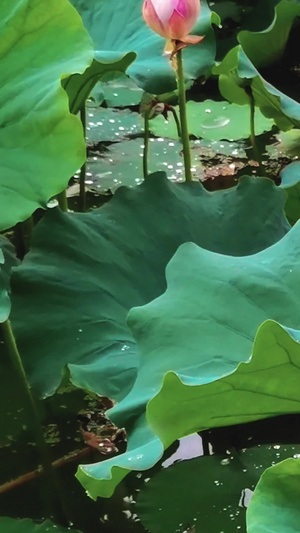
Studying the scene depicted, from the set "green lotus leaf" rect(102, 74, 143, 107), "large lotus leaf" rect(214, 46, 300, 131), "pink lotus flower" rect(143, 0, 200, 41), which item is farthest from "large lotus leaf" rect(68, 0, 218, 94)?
"green lotus leaf" rect(102, 74, 143, 107)

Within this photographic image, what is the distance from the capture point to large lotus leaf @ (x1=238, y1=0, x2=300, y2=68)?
168 cm

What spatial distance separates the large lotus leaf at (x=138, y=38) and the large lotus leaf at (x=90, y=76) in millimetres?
81

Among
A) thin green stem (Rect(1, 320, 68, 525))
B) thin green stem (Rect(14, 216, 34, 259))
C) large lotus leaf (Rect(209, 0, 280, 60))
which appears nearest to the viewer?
thin green stem (Rect(1, 320, 68, 525))

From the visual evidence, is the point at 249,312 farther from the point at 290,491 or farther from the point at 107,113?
the point at 107,113

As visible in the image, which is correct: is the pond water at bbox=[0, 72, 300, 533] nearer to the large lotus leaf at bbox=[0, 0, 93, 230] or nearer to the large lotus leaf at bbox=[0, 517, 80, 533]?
the large lotus leaf at bbox=[0, 517, 80, 533]

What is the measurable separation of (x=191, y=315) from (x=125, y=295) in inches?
9.6

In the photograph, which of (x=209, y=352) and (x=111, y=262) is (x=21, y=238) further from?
(x=209, y=352)

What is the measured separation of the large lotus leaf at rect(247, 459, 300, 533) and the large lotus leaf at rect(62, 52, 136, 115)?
0.66 m

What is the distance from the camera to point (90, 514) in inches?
38.9

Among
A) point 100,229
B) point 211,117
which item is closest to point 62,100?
point 100,229

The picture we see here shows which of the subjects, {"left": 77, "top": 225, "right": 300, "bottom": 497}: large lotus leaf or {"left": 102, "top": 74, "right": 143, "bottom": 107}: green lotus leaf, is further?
{"left": 102, "top": 74, "right": 143, "bottom": 107}: green lotus leaf

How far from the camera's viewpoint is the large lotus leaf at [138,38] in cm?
123

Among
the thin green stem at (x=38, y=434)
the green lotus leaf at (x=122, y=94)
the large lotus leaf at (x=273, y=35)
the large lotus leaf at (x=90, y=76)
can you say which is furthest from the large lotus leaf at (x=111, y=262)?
the green lotus leaf at (x=122, y=94)

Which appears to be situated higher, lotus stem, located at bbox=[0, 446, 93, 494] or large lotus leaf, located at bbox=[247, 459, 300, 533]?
large lotus leaf, located at bbox=[247, 459, 300, 533]
